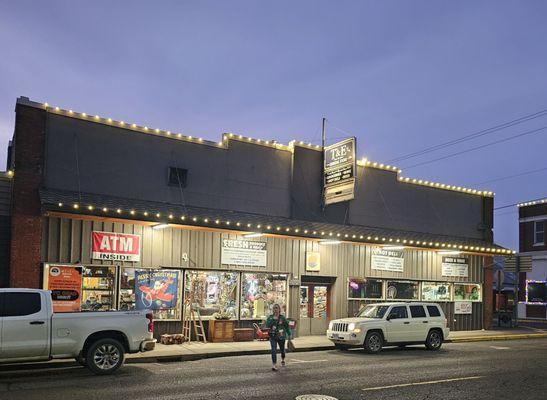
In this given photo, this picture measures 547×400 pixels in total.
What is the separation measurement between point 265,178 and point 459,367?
11134mm

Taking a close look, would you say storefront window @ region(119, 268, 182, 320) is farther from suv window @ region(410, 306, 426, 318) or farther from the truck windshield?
suv window @ region(410, 306, 426, 318)

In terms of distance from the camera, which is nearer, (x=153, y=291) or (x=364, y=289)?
(x=153, y=291)

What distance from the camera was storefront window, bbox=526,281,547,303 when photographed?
44.3 meters

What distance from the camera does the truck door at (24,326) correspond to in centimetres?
1241

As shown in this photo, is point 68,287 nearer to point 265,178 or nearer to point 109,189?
point 109,189

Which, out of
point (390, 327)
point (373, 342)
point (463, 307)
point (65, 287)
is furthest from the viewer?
point (463, 307)

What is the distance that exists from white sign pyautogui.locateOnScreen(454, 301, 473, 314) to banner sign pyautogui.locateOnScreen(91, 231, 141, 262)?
16598 mm

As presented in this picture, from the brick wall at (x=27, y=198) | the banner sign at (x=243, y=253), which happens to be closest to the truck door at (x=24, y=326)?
the brick wall at (x=27, y=198)

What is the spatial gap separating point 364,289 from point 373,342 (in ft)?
21.1

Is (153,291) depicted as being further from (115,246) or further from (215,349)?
(215,349)

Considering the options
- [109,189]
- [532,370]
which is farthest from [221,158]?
[532,370]

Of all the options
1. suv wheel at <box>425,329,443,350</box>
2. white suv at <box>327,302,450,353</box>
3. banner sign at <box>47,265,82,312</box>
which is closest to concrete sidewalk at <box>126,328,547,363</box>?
white suv at <box>327,302,450,353</box>

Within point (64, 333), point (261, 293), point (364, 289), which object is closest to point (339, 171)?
point (364, 289)

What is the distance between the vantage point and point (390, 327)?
1941 cm
